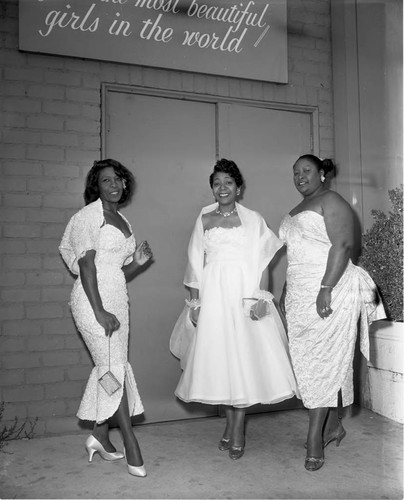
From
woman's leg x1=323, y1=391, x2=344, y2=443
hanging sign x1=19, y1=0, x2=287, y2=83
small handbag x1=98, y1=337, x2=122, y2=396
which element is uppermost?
hanging sign x1=19, y1=0, x2=287, y2=83

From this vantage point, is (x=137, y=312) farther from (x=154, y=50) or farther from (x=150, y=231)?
(x=154, y=50)

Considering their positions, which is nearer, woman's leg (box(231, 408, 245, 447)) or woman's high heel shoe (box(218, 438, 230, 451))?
woman's leg (box(231, 408, 245, 447))

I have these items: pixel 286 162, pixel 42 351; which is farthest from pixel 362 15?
pixel 42 351

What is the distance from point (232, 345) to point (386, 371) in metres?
1.57

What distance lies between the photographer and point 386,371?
4.36 m

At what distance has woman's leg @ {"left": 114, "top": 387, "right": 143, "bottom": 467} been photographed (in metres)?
3.21

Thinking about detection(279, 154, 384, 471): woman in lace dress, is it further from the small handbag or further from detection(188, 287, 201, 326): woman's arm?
the small handbag

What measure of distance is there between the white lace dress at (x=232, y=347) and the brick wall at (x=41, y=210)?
1.06 meters

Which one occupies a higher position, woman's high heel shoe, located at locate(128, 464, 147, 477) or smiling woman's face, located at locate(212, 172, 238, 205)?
smiling woman's face, located at locate(212, 172, 238, 205)

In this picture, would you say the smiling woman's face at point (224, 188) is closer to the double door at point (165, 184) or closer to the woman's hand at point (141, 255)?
the woman's hand at point (141, 255)

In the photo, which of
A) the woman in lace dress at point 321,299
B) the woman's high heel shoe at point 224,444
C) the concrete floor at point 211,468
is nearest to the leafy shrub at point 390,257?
the woman in lace dress at point 321,299

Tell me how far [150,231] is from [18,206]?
1058mm

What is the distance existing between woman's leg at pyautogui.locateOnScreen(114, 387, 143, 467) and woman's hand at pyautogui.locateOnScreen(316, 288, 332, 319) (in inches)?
53.2

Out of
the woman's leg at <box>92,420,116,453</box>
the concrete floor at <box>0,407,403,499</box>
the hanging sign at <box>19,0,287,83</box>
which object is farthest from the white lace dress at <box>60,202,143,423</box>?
the hanging sign at <box>19,0,287,83</box>
